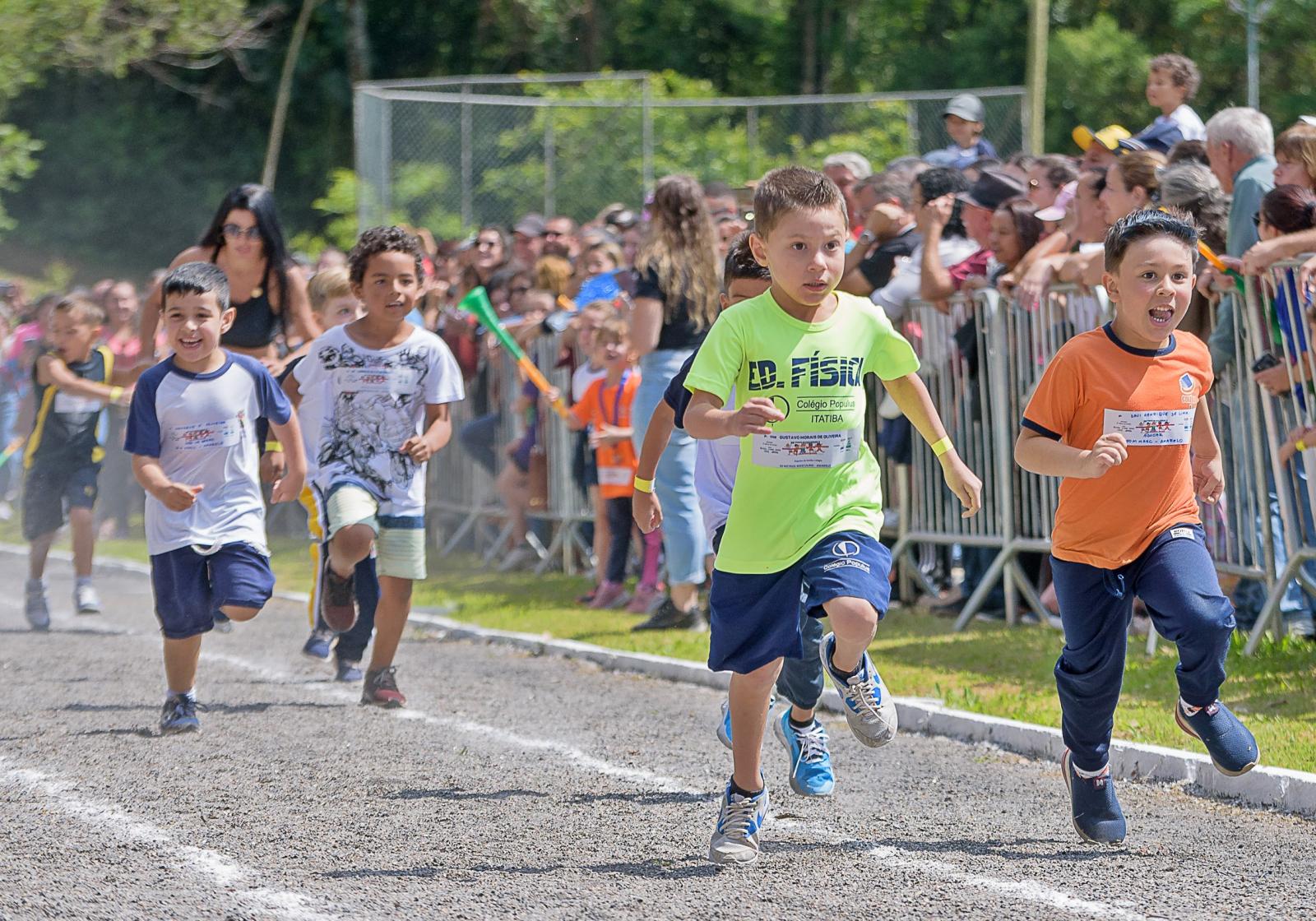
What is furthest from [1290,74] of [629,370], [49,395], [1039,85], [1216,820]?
[1216,820]

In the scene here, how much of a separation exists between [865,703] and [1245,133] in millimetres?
4482

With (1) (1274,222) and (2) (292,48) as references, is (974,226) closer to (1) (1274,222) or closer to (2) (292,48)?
(1) (1274,222)

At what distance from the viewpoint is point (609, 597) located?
11594 millimetres

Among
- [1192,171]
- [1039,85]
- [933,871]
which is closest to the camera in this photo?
[933,871]

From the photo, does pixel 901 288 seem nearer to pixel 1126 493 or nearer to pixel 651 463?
pixel 651 463

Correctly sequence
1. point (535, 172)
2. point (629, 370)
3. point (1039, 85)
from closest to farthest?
point (629, 370) → point (1039, 85) → point (535, 172)

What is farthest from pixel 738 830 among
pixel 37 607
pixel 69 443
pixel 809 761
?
pixel 69 443

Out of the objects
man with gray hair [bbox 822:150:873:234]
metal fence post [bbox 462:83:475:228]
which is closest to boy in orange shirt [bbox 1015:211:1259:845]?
man with gray hair [bbox 822:150:873:234]

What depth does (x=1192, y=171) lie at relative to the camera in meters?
8.67

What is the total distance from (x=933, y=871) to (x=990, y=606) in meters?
5.32

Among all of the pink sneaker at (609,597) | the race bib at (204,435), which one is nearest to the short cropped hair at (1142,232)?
the race bib at (204,435)

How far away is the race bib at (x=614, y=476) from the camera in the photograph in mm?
11633

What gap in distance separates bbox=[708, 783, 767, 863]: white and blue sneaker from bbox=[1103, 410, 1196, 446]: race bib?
1481mm

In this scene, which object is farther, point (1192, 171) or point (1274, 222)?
point (1192, 171)
